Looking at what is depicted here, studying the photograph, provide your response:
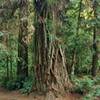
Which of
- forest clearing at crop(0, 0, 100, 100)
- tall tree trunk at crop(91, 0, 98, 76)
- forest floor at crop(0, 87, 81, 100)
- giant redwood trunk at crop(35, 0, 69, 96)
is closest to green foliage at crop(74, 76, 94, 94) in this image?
forest clearing at crop(0, 0, 100, 100)

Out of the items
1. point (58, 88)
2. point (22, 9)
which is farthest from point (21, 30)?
point (58, 88)

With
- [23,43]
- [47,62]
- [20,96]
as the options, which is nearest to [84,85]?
[47,62]

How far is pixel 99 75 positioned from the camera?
14.5 meters

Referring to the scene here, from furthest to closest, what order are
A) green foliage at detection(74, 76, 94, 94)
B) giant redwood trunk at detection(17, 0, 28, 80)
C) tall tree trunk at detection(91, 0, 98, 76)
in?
1. giant redwood trunk at detection(17, 0, 28, 80)
2. tall tree trunk at detection(91, 0, 98, 76)
3. green foliage at detection(74, 76, 94, 94)

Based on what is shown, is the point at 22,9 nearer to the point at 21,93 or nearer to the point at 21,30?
the point at 21,30

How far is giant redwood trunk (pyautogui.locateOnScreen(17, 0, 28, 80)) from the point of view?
47.2ft

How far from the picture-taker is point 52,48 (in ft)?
41.8

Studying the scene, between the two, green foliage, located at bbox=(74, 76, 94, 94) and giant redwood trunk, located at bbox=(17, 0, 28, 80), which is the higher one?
giant redwood trunk, located at bbox=(17, 0, 28, 80)

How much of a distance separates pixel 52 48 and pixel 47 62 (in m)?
0.57

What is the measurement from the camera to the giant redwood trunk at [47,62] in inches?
499

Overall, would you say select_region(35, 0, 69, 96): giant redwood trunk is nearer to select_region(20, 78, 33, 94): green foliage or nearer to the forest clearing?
the forest clearing

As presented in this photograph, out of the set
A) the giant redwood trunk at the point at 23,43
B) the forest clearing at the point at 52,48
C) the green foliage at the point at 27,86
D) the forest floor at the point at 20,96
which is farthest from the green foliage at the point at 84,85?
the giant redwood trunk at the point at 23,43

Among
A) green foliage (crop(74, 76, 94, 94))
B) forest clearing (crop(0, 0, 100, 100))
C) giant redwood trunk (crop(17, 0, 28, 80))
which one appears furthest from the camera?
giant redwood trunk (crop(17, 0, 28, 80))

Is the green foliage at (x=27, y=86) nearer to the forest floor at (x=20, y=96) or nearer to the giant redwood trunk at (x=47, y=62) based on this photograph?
the forest floor at (x=20, y=96)
